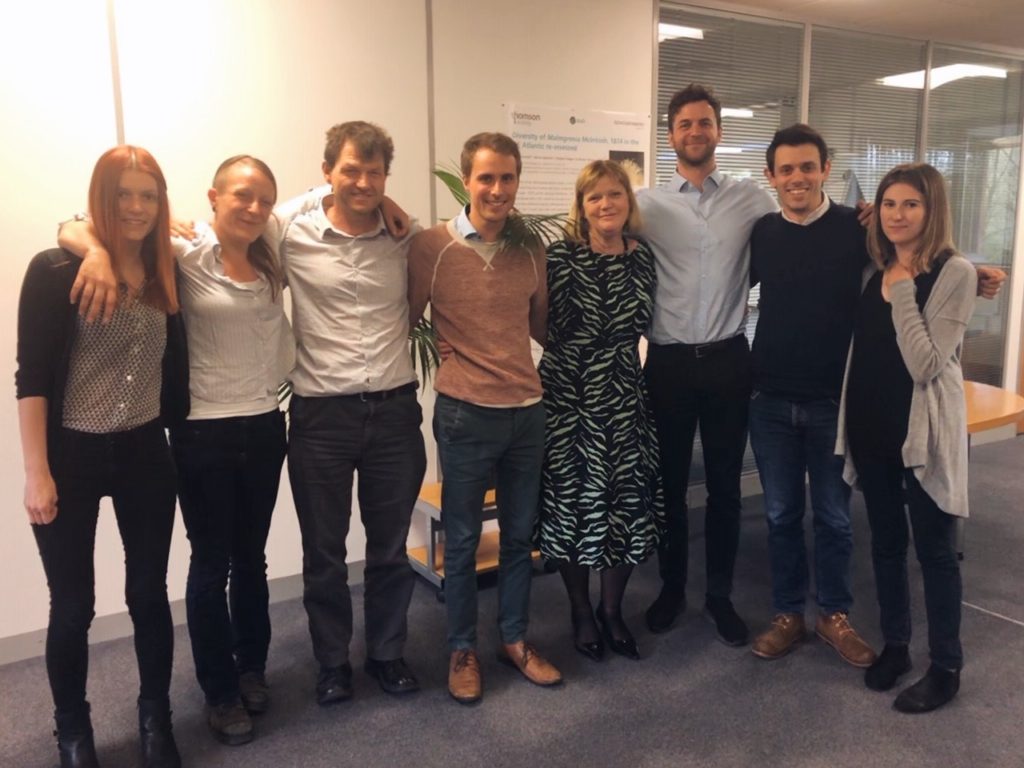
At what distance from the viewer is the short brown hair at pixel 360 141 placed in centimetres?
212

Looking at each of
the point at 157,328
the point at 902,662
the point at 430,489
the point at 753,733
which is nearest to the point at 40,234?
the point at 157,328

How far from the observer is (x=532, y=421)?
241 centimetres

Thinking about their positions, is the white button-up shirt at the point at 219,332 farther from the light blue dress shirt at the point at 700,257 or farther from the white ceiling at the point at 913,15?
the white ceiling at the point at 913,15

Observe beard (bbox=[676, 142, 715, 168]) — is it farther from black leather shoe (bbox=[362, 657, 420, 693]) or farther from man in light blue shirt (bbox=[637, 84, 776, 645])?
black leather shoe (bbox=[362, 657, 420, 693])

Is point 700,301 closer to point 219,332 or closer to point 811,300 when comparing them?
point 811,300

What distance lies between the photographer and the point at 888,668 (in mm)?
2504

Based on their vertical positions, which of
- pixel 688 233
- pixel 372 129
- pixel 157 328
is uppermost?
pixel 372 129

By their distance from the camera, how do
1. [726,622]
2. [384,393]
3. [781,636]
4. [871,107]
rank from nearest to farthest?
1. [384,393]
2. [781,636]
3. [726,622]
4. [871,107]

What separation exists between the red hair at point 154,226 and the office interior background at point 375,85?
2.96 ft

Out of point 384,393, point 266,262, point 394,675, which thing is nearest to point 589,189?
point 384,393

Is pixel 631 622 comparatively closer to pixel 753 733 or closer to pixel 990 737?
pixel 753 733

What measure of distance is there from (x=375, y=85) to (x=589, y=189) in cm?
115

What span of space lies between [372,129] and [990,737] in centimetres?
234

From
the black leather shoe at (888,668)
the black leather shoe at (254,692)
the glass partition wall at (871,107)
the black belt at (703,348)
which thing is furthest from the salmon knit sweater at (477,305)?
the glass partition wall at (871,107)
